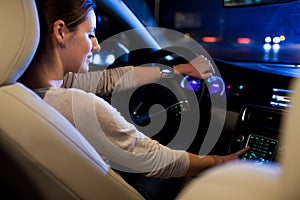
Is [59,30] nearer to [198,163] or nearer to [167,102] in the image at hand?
[198,163]

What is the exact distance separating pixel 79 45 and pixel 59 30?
107mm

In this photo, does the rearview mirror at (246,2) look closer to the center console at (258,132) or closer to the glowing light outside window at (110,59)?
the center console at (258,132)

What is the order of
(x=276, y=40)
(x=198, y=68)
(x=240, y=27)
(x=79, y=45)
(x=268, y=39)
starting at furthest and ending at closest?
(x=240, y=27)
(x=268, y=39)
(x=276, y=40)
(x=198, y=68)
(x=79, y=45)

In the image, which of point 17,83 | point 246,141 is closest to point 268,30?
point 246,141

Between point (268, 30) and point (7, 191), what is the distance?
1.79 metres

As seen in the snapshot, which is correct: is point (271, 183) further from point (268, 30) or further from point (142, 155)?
point (268, 30)

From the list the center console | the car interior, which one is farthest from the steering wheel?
the center console

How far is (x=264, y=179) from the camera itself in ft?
1.85

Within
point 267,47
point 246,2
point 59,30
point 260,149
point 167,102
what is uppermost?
point 246,2

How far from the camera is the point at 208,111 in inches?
74.5

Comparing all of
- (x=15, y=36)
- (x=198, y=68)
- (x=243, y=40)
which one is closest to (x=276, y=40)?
(x=243, y=40)

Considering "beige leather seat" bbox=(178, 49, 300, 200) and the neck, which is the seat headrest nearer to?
the neck

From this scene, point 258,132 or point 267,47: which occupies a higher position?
point 267,47

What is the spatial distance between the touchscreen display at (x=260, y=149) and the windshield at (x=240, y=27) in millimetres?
444
